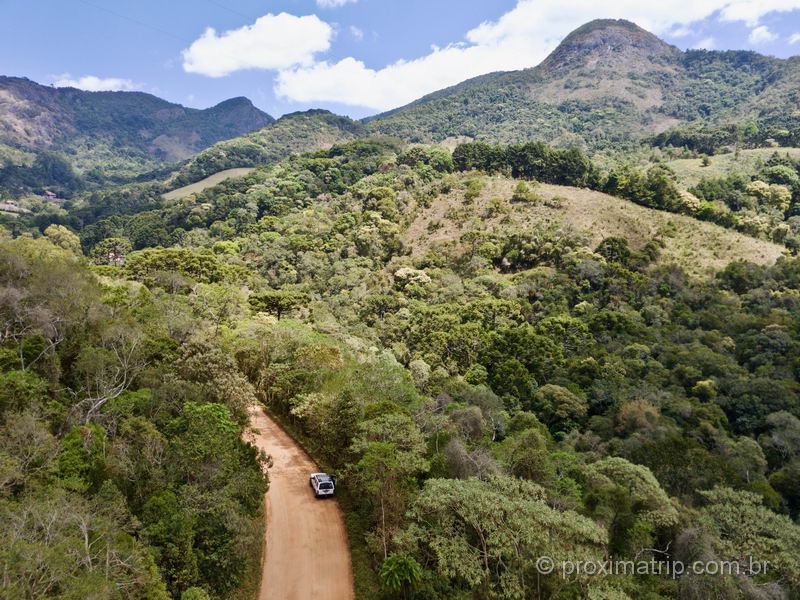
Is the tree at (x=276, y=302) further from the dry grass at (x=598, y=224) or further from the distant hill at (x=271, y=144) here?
the distant hill at (x=271, y=144)

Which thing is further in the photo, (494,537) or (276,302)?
(276,302)

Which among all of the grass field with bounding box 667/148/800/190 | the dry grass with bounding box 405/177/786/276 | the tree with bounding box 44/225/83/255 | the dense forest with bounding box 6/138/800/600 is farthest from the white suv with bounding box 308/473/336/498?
the grass field with bounding box 667/148/800/190

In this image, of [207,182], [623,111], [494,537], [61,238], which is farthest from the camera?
[623,111]

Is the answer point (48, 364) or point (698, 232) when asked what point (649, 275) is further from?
point (48, 364)

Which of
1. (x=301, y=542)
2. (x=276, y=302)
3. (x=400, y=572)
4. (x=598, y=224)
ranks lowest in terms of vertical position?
(x=301, y=542)

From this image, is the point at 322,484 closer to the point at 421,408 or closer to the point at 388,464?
the point at 388,464

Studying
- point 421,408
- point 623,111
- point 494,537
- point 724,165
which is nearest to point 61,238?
point 421,408

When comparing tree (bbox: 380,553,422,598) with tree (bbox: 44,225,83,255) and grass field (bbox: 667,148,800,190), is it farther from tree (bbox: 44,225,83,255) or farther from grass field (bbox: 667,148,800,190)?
grass field (bbox: 667,148,800,190)
